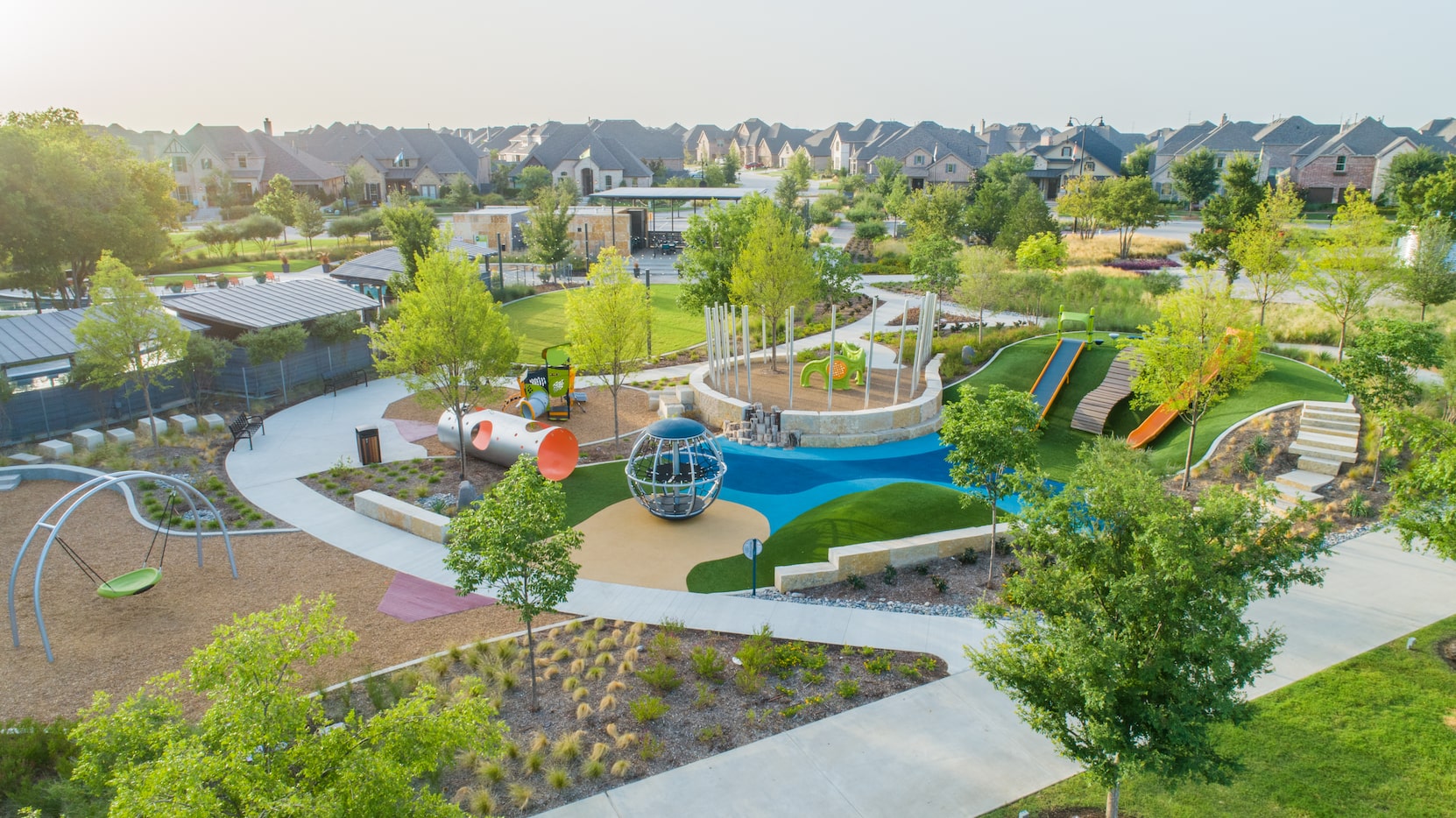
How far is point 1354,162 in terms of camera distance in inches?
2960

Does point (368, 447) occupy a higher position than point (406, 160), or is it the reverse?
point (406, 160)

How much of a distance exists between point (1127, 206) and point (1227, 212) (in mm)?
6179

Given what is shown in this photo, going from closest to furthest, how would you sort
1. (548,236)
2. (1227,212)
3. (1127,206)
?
(548,236) < (1227,212) < (1127,206)

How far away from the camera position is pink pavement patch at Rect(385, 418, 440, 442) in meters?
26.4

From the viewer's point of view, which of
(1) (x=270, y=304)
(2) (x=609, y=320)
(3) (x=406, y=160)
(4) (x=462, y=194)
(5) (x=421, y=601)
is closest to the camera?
(5) (x=421, y=601)

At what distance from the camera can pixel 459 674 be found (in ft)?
45.9

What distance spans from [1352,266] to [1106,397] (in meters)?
9.01

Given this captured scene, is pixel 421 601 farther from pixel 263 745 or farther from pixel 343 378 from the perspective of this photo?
pixel 343 378

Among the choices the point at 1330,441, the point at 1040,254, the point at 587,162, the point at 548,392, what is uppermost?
the point at 587,162

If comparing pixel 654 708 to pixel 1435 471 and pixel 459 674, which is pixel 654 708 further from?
pixel 1435 471

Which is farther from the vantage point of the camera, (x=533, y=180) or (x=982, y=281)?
(x=533, y=180)

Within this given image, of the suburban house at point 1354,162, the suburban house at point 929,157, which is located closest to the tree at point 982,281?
the suburban house at point 929,157

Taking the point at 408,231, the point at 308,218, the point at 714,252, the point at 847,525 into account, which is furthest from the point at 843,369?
the point at 308,218

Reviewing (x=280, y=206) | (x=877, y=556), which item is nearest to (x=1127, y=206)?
(x=877, y=556)
